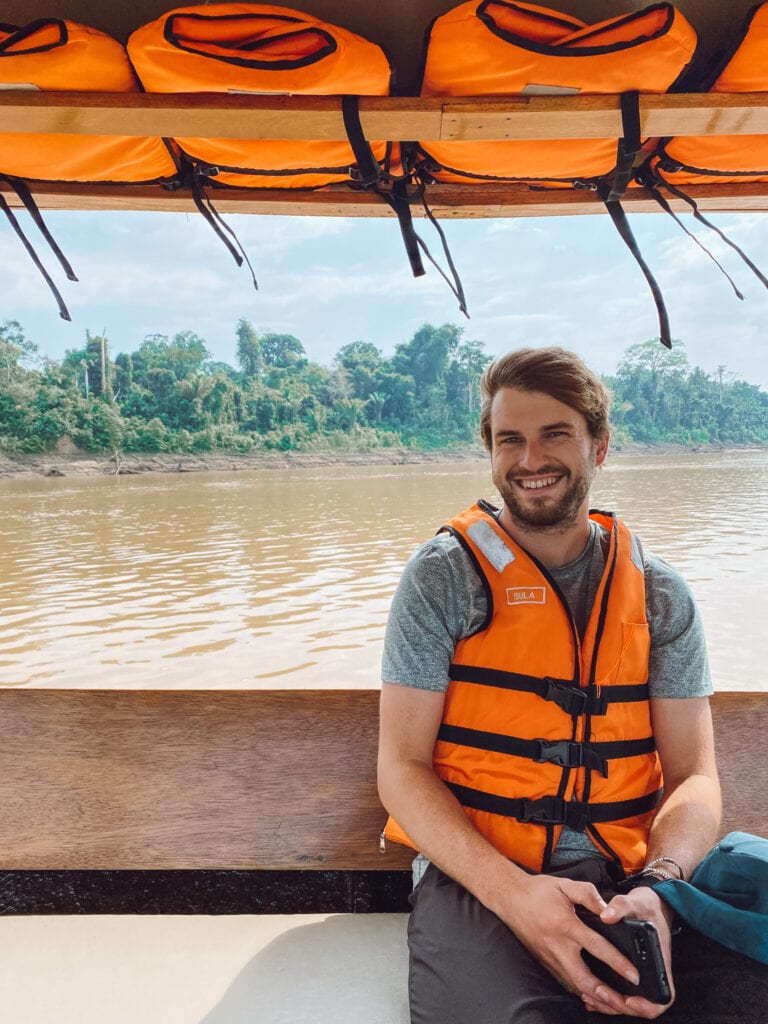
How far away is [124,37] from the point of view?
5.41 feet

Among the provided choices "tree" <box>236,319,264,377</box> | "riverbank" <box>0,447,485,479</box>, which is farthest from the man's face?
"tree" <box>236,319,264,377</box>

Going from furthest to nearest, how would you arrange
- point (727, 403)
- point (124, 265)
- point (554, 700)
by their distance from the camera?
point (124, 265), point (727, 403), point (554, 700)

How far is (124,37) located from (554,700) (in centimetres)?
161

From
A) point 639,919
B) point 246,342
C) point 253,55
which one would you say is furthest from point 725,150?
point 246,342

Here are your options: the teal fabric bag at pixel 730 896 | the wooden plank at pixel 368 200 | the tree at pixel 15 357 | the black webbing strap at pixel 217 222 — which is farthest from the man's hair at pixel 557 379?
the tree at pixel 15 357

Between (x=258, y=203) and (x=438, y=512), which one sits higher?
(x=258, y=203)

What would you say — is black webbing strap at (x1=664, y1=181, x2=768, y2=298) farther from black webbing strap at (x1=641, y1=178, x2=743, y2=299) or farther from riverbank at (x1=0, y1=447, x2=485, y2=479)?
riverbank at (x1=0, y1=447, x2=485, y2=479)

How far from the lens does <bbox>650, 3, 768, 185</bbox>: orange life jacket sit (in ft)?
4.23

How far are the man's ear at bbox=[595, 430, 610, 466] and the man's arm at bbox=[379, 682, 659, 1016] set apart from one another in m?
0.55

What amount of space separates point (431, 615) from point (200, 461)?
17.1 m

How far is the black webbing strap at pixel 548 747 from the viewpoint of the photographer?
1185mm

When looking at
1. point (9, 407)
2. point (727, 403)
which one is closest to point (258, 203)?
point (727, 403)

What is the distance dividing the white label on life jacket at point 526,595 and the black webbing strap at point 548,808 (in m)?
0.30

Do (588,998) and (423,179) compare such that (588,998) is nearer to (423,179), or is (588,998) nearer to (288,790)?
(288,790)
